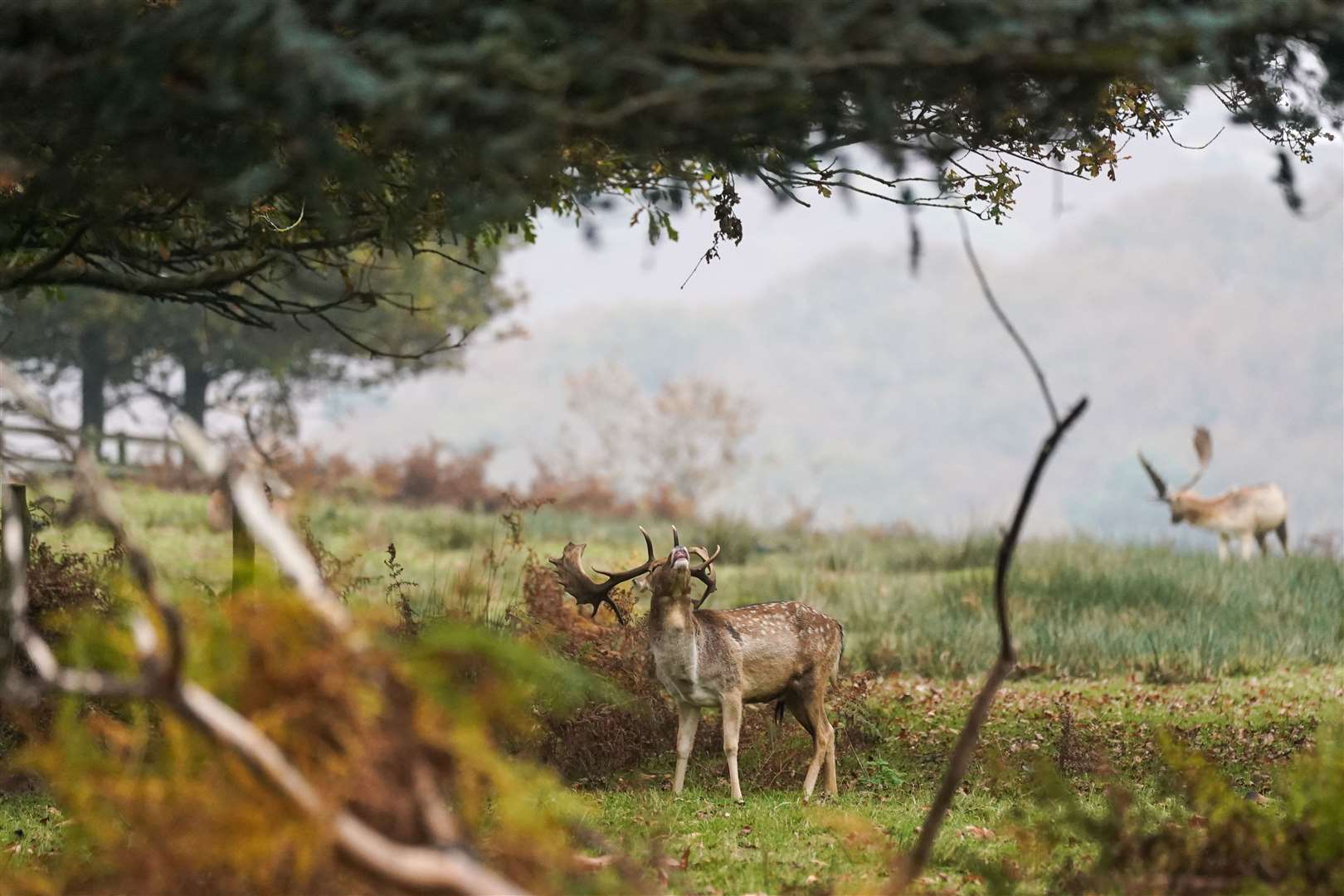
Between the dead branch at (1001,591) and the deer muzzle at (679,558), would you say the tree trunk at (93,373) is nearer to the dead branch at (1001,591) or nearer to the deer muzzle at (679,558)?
the deer muzzle at (679,558)

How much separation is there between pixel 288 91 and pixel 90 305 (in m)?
33.9

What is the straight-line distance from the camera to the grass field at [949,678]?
27.2ft

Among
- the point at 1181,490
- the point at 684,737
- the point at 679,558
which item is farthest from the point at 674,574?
the point at 1181,490

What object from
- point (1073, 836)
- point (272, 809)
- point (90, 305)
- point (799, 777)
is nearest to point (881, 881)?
point (1073, 836)

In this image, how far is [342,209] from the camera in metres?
9.63

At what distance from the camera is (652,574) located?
31.3ft

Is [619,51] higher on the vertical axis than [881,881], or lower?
higher

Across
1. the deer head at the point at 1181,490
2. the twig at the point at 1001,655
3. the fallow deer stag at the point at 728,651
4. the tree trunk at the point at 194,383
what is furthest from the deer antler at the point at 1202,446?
the tree trunk at the point at 194,383

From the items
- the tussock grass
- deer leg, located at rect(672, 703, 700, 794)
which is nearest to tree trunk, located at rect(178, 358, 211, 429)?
the tussock grass

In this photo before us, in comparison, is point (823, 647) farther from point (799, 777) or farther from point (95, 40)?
point (95, 40)

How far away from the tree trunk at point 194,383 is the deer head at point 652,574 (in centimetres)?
3364

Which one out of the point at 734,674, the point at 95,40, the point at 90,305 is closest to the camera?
the point at 95,40

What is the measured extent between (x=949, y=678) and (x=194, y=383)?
31.7m

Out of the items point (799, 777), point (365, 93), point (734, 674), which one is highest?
point (365, 93)
